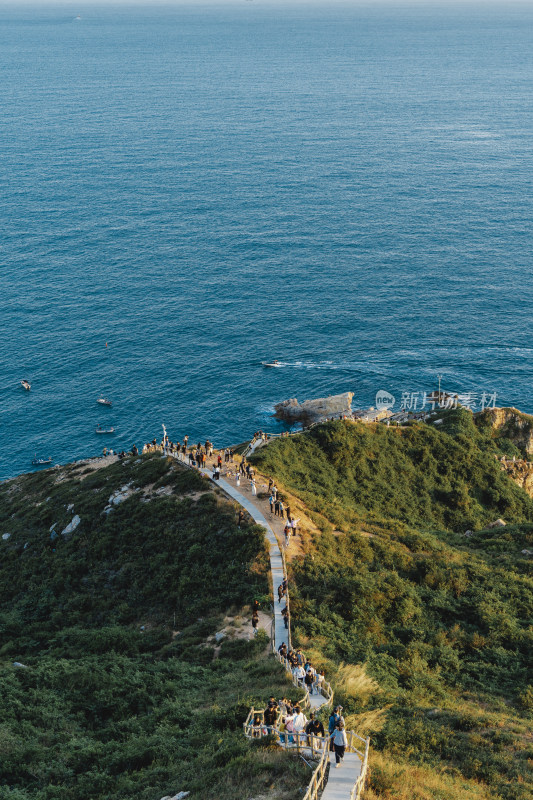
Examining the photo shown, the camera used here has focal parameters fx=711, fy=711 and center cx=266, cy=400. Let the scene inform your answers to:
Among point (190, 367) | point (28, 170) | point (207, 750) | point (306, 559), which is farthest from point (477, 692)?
point (28, 170)

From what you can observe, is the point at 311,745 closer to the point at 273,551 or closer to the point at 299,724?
the point at 299,724

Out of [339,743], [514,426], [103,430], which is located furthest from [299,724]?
[103,430]

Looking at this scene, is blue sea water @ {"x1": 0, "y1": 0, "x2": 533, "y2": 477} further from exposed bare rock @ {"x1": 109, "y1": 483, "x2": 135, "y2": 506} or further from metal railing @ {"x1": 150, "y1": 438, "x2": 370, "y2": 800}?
metal railing @ {"x1": 150, "y1": 438, "x2": 370, "y2": 800}

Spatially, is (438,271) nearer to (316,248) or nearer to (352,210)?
(316,248)

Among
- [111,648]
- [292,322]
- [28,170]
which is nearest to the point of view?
[111,648]

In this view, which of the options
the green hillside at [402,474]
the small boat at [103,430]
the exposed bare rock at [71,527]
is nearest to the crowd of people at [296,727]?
the green hillside at [402,474]

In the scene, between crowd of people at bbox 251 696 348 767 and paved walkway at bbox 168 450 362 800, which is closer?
paved walkway at bbox 168 450 362 800

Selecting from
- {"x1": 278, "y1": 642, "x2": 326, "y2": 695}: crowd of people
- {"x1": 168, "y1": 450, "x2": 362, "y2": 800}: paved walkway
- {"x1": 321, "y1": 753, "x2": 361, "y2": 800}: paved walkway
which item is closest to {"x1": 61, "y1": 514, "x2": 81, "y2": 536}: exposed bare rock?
{"x1": 168, "y1": 450, "x2": 362, "y2": 800}: paved walkway
